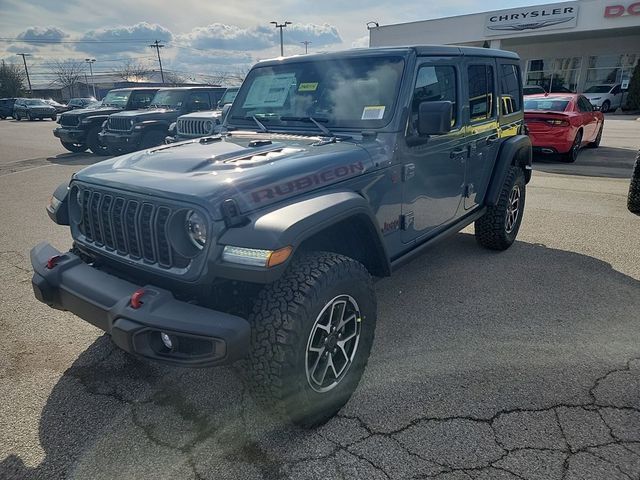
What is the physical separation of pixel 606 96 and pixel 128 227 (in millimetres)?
31677

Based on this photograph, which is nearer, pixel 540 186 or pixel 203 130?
pixel 540 186

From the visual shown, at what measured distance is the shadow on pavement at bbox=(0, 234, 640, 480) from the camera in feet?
7.44

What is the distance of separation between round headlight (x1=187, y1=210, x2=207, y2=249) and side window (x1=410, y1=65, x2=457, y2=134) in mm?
1643

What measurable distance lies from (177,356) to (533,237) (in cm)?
479

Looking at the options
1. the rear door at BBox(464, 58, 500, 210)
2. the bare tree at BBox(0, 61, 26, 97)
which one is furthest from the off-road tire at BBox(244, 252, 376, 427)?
the bare tree at BBox(0, 61, 26, 97)

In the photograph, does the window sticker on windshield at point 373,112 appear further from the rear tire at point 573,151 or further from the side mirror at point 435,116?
the rear tire at point 573,151

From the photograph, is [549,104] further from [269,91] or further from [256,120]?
[256,120]

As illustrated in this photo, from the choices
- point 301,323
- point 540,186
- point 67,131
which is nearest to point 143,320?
point 301,323

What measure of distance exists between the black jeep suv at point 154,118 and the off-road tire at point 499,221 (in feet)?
29.1

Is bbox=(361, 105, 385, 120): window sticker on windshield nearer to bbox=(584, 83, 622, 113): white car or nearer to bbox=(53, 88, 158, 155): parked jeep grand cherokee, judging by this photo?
bbox=(53, 88, 158, 155): parked jeep grand cherokee

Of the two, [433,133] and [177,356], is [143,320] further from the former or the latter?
[433,133]

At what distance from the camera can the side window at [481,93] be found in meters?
3.94

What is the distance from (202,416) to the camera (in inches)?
102

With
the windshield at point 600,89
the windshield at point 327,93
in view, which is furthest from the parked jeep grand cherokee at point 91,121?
the windshield at point 600,89
